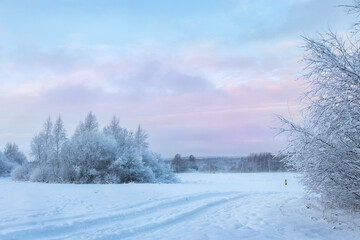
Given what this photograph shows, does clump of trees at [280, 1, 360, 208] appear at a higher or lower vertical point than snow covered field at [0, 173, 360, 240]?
higher

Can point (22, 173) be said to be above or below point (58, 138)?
below

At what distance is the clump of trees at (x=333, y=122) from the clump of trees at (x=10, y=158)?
215ft

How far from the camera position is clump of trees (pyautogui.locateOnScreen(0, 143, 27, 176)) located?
57906mm

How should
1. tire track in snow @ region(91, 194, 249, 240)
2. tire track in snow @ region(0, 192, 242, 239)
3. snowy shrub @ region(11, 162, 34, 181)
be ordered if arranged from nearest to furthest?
tire track in snow @ region(0, 192, 242, 239), tire track in snow @ region(91, 194, 249, 240), snowy shrub @ region(11, 162, 34, 181)

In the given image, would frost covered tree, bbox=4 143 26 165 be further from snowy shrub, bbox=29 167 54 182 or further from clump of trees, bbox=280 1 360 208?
clump of trees, bbox=280 1 360 208

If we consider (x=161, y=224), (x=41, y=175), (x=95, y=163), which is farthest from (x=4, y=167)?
(x=161, y=224)

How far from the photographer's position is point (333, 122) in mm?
7336

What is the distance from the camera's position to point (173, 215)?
360 inches

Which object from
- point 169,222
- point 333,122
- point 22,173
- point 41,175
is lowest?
point 22,173

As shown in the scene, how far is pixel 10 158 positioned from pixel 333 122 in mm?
85656

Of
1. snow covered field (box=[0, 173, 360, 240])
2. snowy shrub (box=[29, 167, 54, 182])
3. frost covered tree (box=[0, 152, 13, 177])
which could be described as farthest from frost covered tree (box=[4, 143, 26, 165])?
snow covered field (box=[0, 173, 360, 240])

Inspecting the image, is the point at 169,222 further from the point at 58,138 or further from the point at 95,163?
the point at 58,138

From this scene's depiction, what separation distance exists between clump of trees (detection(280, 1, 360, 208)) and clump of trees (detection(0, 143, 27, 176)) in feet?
215

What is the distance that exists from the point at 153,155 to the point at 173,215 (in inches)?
1259
